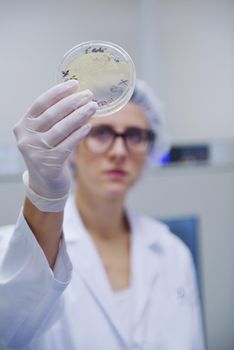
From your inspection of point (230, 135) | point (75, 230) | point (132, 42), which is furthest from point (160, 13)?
point (75, 230)

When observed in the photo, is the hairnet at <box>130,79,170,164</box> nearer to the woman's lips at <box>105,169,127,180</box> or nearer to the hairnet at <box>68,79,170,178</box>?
the hairnet at <box>68,79,170,178</box>

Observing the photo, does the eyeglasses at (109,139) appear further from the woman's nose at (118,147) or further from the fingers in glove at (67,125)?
the fingers in glove at (67,125)

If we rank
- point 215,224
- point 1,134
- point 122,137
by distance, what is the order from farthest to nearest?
1. point 215,224
2. point 1,134
3. point 122,137

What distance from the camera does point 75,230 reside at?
107 cm

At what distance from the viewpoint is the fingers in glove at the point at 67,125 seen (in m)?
0.61

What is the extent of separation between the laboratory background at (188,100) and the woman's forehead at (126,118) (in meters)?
0.46

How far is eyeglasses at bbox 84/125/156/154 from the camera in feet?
3.40

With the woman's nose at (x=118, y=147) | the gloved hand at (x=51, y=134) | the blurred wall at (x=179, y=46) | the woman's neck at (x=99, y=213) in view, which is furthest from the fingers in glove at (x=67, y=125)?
the blurred wall at (x=179, y=46)

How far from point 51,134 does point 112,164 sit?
42cm

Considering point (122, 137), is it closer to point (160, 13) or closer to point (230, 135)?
point (230, 135)

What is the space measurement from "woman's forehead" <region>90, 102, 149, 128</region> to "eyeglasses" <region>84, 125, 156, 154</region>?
17 millimetres

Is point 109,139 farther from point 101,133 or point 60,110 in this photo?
point 60,110

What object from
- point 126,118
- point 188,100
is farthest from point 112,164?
point 188,100

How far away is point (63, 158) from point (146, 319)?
588 mm
